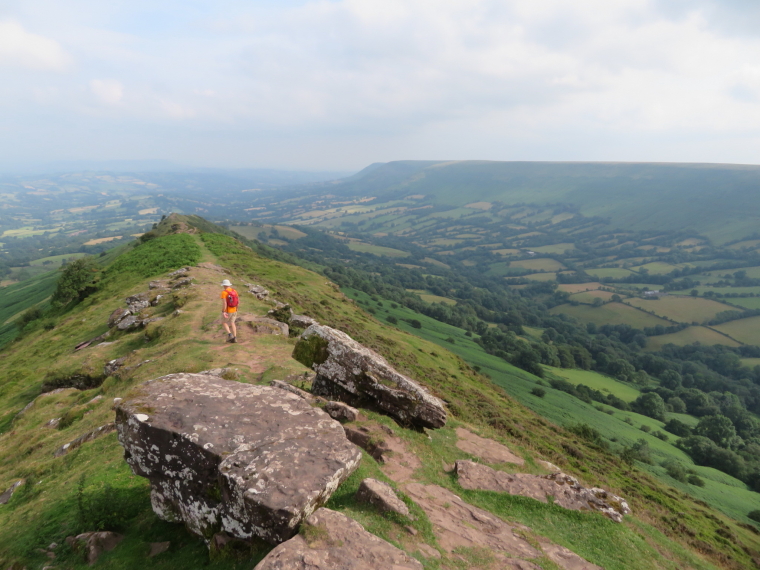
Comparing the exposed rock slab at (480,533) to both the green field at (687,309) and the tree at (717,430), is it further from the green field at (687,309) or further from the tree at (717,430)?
the green field at (687,309)

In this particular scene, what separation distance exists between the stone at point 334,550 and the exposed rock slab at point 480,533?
2891 mm

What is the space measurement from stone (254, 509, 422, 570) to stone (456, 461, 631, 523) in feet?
26.3

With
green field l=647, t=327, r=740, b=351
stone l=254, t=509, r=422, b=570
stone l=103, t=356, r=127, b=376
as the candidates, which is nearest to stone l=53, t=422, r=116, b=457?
stone l=103, t=356, r=127, b=376

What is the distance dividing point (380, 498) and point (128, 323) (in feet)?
116

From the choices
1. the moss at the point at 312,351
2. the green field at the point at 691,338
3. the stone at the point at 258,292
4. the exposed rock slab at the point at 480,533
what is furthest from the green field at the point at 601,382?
the moss at the point at 312,351

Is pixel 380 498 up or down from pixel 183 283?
up

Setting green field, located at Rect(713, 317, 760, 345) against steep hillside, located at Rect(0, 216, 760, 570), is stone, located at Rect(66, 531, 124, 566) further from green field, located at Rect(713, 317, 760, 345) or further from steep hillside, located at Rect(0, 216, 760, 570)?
green field, located at Rect(713, 317, 760, 345)

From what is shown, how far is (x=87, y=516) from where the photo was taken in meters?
11.1

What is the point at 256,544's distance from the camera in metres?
8.73

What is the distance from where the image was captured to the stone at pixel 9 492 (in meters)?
15.0

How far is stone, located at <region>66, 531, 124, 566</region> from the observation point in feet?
33.2

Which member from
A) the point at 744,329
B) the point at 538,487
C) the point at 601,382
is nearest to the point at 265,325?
the point at 538,487

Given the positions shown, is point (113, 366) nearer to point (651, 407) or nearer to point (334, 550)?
point (334, 550)

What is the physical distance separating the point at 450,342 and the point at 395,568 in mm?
91646
